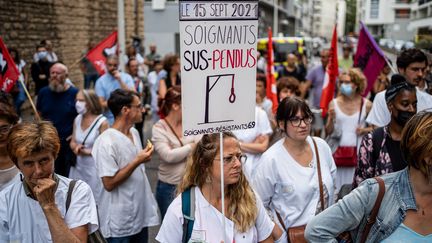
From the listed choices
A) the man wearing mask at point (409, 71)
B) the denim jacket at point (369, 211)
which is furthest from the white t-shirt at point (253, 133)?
the denim jacket at point (369, 211)

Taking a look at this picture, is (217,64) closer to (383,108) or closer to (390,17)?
(383,108)

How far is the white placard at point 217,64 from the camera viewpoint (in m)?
2.77

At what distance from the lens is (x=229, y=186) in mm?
2949

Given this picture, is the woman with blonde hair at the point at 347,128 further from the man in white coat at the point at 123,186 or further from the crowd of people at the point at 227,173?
the man in white coat at the point at 123,186

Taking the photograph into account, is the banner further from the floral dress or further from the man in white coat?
the man in white coat

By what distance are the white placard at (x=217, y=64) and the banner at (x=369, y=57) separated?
3.96m

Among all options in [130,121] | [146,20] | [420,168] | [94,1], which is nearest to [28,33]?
[94,1]

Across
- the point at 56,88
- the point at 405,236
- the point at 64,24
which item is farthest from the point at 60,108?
the point at 64,24

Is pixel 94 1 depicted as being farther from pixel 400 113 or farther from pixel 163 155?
pixel 400 113

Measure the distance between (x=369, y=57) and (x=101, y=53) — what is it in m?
4.32

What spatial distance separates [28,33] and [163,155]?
11.4m

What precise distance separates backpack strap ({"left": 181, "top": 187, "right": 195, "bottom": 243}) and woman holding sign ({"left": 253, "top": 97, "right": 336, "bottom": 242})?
83 cm

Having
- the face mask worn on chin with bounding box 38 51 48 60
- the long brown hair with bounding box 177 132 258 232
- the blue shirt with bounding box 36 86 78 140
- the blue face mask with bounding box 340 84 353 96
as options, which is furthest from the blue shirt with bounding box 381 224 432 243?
the face mask worn on chin with bounding box 38 51 48 60

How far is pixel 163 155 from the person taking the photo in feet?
14.6
